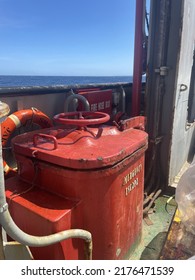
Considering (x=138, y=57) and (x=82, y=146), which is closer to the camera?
(x=82, y=146)

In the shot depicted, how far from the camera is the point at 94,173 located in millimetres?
1485

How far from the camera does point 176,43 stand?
3.01m

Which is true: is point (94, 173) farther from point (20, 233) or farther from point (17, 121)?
point (17, 121)

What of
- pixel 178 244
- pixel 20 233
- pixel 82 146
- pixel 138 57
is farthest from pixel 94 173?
pixel 138 57

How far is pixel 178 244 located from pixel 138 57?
2.31m

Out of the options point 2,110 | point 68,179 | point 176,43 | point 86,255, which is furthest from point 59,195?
point 176,43

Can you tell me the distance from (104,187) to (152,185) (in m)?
2.05

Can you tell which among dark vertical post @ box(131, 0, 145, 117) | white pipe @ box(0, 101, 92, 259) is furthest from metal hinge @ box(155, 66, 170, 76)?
white pipe @ box(0, 101, 92, 259)

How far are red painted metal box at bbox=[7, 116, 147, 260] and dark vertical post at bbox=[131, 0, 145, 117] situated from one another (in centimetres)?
153

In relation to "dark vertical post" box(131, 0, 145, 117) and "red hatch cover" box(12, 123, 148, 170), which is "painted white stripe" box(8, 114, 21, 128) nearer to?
"red hatch cover" box(12, 123, 148, 170)

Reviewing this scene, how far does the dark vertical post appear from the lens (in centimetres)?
304

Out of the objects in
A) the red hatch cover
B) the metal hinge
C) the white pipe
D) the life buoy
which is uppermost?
the metal hinge

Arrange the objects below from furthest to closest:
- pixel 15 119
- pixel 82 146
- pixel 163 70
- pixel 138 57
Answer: pixel 138 57 < pixel 163 70 < pixel 15 119 < pixel 82 146

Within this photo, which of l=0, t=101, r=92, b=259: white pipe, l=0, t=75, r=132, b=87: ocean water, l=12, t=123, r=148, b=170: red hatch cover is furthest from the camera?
l=0, t=75, r=132, b=87: ocean water
